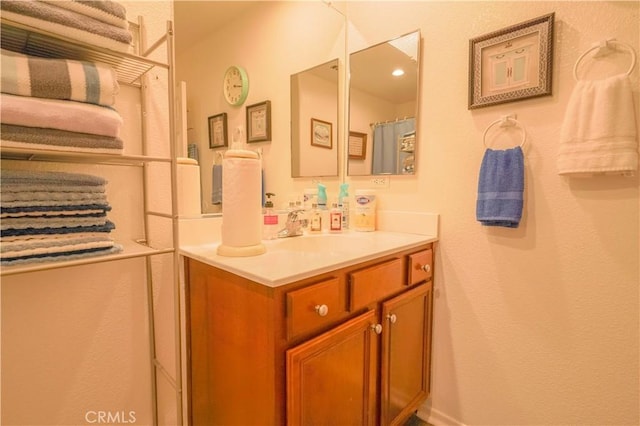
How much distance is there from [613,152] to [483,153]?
376 mm

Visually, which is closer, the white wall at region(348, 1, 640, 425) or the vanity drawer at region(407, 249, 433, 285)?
the white wall at region(348, 1, 640, 425)

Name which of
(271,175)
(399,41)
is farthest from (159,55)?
(399,41)

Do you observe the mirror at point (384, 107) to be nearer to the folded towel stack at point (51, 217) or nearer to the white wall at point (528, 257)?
the white wall at point (528, 257)

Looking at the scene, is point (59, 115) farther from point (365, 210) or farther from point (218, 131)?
point (365, 210)

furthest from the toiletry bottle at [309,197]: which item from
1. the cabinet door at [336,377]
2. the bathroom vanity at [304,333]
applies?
the cabinet door at [336,377]

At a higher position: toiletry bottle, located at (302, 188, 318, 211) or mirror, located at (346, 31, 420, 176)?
mirror, located at (346, 31, 420, 176)

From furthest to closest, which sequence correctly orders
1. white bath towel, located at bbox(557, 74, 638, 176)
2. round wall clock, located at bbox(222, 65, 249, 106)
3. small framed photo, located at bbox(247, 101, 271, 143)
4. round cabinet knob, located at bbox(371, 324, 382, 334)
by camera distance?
small framed photo, located at bbox(247, 101, 271, 143)
round wall clock, located at bbox(222, 65, 249, 106)
round cabinet knob, located at bbox(371, 324, 382, 334)
white bath towel, located at bbox(557, 74, 638, 176)

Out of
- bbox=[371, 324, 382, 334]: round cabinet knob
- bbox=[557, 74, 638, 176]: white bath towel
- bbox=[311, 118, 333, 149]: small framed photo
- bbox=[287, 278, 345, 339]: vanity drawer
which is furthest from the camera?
bbox=[311, 118, 333, 149]: small framed photo

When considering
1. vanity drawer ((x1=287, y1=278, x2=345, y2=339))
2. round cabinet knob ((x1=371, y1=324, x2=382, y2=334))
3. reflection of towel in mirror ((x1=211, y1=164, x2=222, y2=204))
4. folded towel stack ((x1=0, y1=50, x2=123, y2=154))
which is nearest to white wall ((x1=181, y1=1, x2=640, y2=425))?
reflection of towel in mirror ((x1=211, y1=164, x2=222, y2=204))

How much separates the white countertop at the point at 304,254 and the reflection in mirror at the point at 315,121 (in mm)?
440

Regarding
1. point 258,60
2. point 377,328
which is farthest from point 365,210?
point 258,60

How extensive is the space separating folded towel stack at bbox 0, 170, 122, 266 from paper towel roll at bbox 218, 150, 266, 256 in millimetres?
287

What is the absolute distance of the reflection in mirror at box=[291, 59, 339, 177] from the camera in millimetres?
1597

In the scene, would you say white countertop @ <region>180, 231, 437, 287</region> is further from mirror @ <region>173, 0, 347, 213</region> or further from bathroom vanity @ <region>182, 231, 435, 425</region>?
mirror @ <region>173, 0, 347, 213</region>
